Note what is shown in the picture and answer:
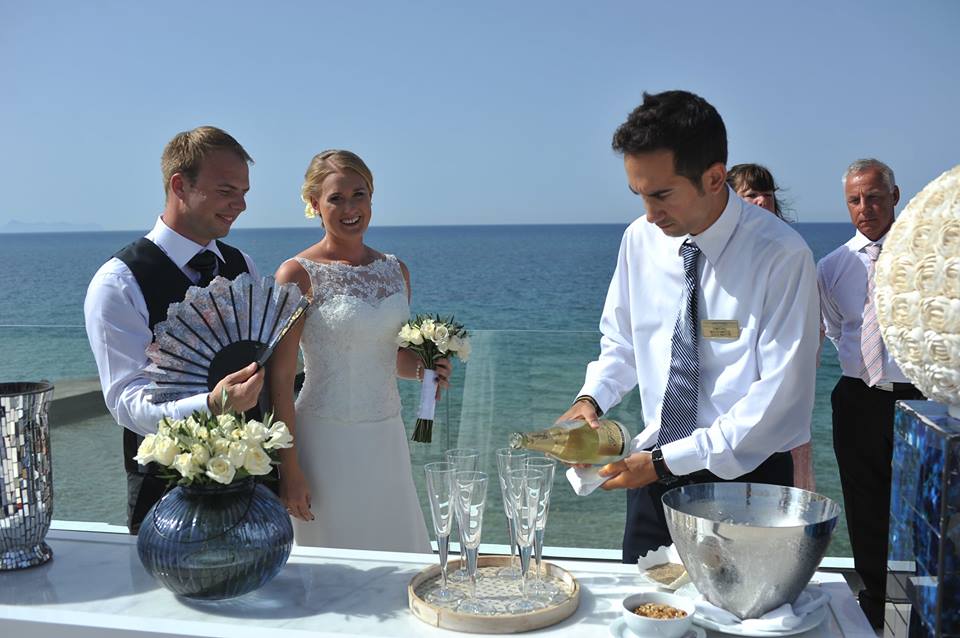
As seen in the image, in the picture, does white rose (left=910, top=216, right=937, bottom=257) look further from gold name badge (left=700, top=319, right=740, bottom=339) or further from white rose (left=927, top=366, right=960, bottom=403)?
gold name badge (left=700, top=319, right=740, bottom=339)

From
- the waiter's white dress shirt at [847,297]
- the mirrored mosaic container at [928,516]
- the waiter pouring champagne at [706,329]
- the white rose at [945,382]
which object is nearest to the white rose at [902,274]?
the white rose at [945,382]

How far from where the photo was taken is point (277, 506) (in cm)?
186

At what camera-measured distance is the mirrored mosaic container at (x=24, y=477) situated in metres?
1.94

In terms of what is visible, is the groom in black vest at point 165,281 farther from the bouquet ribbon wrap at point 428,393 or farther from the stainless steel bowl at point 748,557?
the stainless steel bowl at point 748,557

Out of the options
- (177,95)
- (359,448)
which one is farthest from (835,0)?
(359,448)

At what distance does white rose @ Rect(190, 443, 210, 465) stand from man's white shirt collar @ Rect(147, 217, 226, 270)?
1.18 m

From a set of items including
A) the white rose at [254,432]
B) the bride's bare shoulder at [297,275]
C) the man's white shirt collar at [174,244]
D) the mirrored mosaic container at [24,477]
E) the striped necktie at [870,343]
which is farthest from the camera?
the striped necktie at [870,343]

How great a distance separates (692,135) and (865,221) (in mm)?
2198

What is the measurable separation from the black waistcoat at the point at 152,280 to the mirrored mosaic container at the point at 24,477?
675mm

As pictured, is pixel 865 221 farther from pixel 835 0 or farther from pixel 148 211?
pixel 148 211

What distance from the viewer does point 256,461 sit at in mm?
1789

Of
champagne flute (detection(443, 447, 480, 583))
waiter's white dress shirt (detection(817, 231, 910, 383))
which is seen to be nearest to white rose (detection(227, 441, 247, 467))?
champagne flute (detection(443, 447, 480, 583))

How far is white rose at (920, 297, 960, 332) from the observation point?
4.19 ft

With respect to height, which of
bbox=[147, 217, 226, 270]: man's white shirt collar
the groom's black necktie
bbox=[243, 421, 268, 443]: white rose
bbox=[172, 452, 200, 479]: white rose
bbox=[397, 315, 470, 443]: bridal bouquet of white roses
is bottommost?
bbox=[172, 452, 200, 479]: white rose
